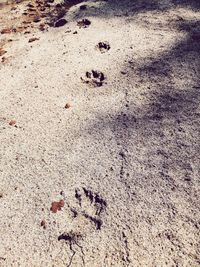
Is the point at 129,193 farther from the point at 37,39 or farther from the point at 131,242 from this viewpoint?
the point at 37,39

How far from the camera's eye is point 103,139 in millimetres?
3170

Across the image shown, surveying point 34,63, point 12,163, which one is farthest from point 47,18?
point 12,163

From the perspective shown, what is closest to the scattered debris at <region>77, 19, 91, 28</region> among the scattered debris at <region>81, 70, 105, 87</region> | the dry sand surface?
the dry sand surface

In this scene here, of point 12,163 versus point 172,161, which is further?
point 12,163

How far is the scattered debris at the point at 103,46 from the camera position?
437 cm

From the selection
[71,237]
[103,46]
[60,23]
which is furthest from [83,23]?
[71,237]

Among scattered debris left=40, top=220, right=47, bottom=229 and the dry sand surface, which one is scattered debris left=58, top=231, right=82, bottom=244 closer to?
the dry sand surface

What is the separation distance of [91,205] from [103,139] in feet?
2.49

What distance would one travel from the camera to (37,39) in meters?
4.80

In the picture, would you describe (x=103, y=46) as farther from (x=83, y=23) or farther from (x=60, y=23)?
(x=60, y=23)

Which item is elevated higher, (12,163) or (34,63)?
(34,63)

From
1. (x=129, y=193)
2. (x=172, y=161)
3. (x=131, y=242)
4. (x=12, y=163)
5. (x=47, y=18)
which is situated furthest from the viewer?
(x=47, y=18)

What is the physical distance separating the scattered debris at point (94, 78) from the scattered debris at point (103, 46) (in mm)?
533

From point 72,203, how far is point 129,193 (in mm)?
495
